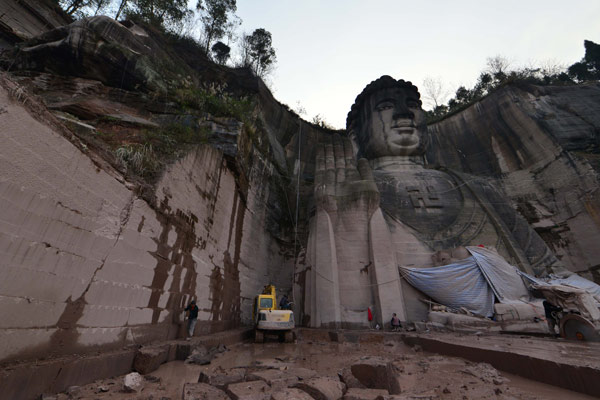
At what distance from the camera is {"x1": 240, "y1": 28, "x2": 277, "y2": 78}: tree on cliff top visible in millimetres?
21531

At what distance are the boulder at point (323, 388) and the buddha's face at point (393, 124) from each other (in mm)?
15096

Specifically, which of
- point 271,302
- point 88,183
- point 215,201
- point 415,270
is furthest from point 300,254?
point 88,183

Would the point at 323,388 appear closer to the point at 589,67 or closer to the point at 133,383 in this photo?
the point at 133,383

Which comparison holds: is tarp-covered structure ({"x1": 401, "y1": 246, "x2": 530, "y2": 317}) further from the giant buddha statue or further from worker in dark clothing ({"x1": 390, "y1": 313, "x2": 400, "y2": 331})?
worker in dark clothing ({"x1": 390, "y1": 313, "x2": 400, "y2": 331})

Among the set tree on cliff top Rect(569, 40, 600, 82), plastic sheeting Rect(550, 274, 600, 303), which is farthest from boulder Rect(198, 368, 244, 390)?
tree on cliff top Rect(569, 40, 600, 82)

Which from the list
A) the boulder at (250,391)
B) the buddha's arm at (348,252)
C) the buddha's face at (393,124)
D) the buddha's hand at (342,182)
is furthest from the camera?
the buddha's face at (393,124)

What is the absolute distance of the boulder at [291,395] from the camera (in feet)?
7.62

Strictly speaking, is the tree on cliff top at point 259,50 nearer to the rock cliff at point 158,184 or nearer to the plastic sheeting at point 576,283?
the rock cliff at point 158,184

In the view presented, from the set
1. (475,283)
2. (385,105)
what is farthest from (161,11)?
(475,283)

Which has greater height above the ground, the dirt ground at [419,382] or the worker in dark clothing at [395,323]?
the worker in dark clothing at [395,323]

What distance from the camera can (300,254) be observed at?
500 inches

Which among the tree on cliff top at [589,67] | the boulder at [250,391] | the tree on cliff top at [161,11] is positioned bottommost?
the boulder at [250,391]

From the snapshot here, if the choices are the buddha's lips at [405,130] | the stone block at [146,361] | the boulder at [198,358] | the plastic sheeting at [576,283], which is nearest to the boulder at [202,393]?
the stone block at [146,361]

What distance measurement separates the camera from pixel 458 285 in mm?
10195
